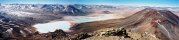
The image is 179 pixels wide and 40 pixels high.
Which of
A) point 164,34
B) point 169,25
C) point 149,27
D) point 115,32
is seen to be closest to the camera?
point 115,32

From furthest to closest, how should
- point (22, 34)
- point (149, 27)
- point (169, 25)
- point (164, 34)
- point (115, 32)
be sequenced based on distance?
point (22, 34) < point (169, 25) < point (149, 27) < point (164, 34) < point (115, 32)

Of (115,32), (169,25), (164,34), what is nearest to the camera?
(115,32)

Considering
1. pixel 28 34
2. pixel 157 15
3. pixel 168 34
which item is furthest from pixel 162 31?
pixel 28 34

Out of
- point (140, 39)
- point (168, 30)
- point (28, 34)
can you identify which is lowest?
point (28, 34)

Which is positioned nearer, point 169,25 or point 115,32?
point 115,32

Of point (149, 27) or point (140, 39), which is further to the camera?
point (149, 27)

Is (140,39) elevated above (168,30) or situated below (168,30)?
above

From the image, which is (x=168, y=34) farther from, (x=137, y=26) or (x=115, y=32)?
(x=115, y=32)

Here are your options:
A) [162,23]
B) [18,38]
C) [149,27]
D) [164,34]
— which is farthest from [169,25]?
[18,38]

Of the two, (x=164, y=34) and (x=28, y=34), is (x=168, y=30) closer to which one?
(x=164, y=34)
